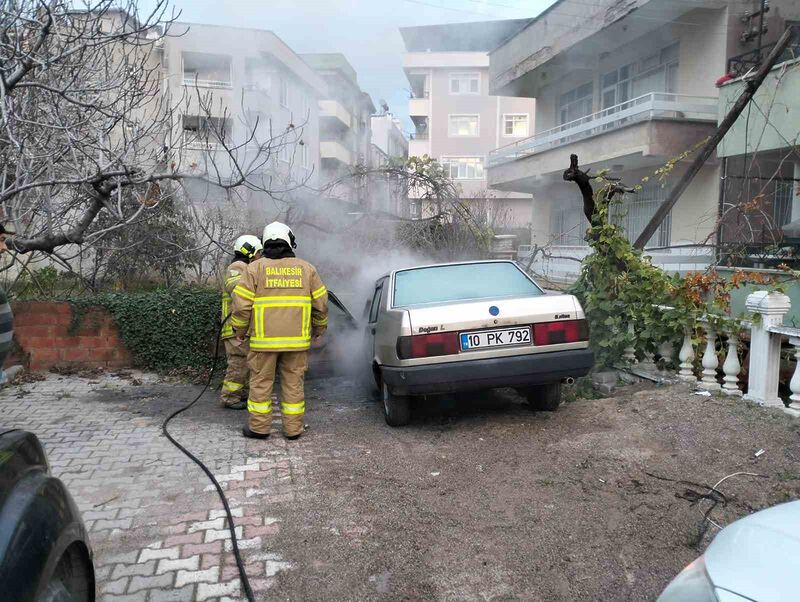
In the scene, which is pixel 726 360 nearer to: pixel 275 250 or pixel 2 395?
pixel 275 250

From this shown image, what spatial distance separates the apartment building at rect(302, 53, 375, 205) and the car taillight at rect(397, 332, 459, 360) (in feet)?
15.7

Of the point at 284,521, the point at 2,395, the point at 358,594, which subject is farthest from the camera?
the point at 2,395

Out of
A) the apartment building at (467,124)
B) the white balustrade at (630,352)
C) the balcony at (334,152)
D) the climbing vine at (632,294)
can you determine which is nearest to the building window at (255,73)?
the balcony at (334,152)

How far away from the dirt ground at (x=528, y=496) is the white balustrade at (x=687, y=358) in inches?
13.6

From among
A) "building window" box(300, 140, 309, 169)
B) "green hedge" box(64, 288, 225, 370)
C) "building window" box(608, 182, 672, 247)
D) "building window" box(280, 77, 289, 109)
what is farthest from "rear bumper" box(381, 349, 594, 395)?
"building window" box(608, 182, 672, 247)

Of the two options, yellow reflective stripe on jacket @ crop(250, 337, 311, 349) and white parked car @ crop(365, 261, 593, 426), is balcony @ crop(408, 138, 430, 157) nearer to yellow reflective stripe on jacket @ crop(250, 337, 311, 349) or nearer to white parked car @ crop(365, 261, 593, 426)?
white parked car @ crop(365, 261, 593, 426)

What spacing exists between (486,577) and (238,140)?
8.38 metres

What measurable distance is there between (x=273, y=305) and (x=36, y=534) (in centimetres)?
317

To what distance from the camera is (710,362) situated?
5.50 m

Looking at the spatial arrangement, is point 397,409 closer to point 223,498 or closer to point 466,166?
point 223,498

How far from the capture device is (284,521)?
3.51 metres

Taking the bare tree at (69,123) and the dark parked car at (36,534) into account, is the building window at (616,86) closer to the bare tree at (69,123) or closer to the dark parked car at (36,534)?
the bare tree at (69,123)

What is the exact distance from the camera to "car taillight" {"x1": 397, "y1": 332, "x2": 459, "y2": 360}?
15.4 ft

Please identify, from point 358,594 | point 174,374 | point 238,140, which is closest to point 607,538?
point 358,594
